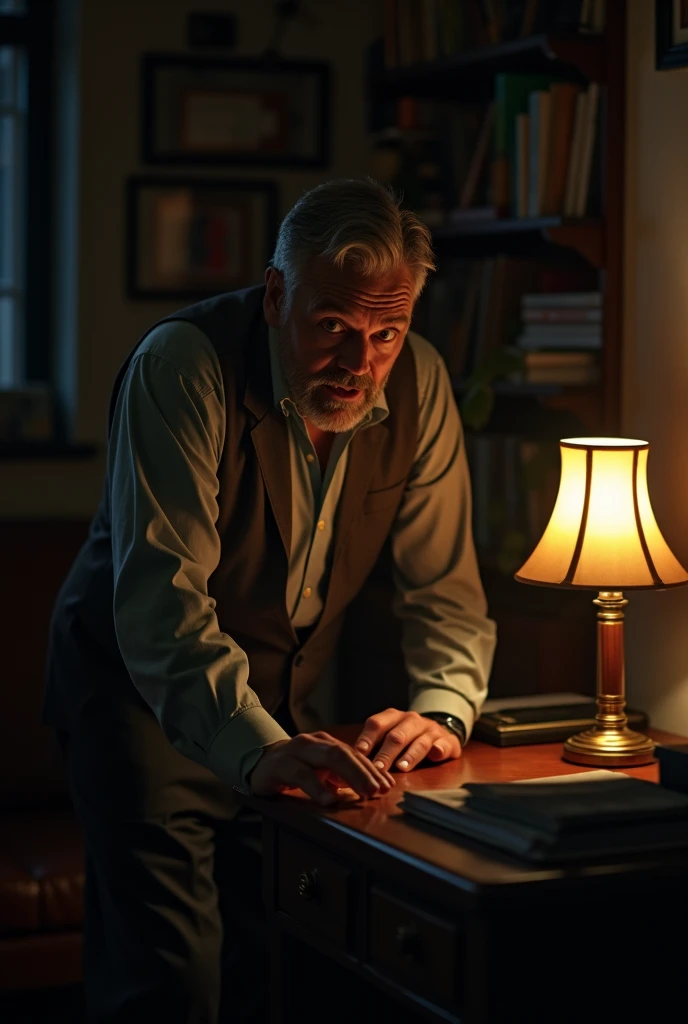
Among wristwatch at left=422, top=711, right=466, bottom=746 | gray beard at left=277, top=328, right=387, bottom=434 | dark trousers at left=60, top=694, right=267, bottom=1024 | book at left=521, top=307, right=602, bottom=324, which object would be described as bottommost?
dark trousers at left=60, top=694, right=267, bottom=1024

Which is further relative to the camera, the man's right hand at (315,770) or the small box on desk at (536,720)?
the small box on desk at (536,720)

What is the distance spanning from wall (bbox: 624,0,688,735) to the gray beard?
61 cm

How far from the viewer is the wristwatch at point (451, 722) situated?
2143 millimetres

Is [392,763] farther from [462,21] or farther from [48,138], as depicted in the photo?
[48,138]

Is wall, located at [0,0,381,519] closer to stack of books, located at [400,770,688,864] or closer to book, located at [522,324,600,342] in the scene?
book, located at [522,324,600,342]

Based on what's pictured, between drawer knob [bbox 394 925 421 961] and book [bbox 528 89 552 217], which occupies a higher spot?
book [bbox 528 89 552 217]

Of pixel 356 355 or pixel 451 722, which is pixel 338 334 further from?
pixel 451 722

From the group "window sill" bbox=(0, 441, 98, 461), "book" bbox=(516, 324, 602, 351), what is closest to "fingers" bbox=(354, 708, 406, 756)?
"book" bbox=(516, 324, 602, 351)

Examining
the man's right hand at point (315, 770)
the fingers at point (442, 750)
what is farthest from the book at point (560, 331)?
the man's right hand at point (315, 770)

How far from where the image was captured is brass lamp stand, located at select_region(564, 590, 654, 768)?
6.85 ft

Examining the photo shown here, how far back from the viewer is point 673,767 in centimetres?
182

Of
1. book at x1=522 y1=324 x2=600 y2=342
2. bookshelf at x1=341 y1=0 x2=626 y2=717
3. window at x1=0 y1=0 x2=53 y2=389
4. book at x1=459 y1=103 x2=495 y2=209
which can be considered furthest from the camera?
window at x1=0 y1=0 x2=53 y2=389

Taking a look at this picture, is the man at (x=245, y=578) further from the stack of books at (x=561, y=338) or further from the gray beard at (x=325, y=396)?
the stack of books at (x=561, y=338)

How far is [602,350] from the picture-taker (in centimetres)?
268
